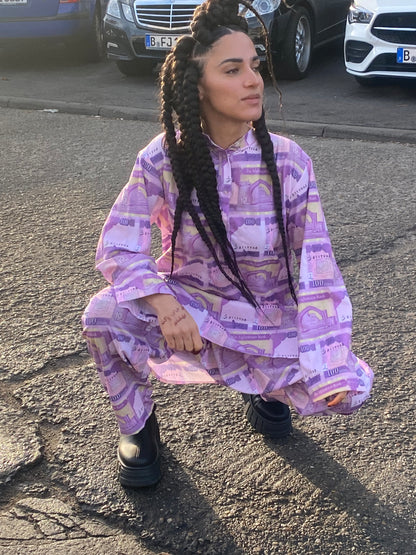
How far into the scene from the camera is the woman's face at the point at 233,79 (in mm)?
2430

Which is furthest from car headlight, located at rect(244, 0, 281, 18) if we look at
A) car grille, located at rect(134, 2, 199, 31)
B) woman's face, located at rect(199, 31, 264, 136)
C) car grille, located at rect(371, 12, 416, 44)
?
woman's face, located at rect(199, 31, 264, 136)

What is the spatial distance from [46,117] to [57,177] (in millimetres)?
2217

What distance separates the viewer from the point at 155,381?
3191 mm

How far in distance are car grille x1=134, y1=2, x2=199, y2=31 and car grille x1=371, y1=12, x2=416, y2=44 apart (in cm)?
199

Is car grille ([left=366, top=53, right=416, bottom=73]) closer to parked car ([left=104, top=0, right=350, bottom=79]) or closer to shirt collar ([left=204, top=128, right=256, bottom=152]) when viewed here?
parked car ([left=104, top=0, right=350, bottom=79])

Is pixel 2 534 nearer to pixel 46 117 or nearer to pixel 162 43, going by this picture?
pixel 46 117

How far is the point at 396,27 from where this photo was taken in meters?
7.68

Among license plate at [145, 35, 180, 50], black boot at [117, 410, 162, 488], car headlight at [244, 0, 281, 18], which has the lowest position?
license plate at [145, 35, 180, 50]

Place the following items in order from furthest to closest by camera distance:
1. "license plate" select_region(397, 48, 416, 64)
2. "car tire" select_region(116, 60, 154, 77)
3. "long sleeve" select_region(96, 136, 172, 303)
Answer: "car tire" select_region(116, 60, 154, 77), "license plate" select_region(397, 48, 416, 64), "long sleeve" select_region(96, 136, 172, 303)

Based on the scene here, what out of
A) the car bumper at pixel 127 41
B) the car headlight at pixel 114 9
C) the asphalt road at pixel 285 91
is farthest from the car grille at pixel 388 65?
the car headlight at pixel 114 9

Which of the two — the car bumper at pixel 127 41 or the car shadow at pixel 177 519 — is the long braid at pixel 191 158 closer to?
the car shadow at pixel 177 519

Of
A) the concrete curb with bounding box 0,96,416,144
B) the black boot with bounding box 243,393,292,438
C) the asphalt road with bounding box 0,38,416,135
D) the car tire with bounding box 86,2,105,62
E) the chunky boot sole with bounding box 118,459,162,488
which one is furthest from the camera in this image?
the car tire with bounding box 86,2,105,62

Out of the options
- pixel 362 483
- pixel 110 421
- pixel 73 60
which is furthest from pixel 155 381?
pixel 73 60

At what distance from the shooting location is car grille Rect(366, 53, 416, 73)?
7.62m
